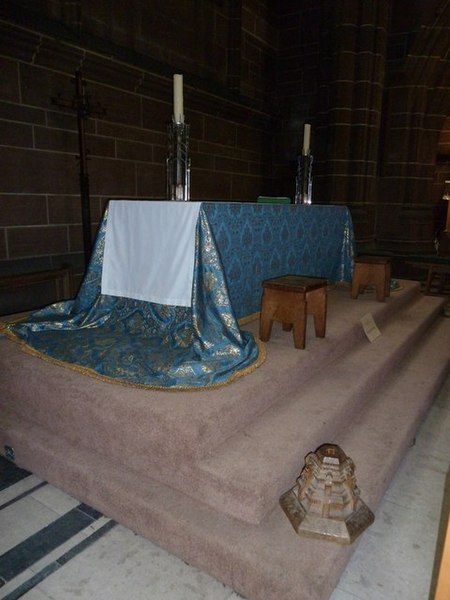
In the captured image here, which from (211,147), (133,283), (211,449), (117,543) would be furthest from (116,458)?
(211,147)

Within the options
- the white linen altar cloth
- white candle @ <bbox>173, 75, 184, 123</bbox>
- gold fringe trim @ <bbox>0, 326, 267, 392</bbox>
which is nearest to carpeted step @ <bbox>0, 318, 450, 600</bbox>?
gold fringe trim @ <bbox>0, 326, 267, 392</bbox>

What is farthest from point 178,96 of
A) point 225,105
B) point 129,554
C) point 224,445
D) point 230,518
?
point 225,105

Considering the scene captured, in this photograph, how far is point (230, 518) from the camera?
5.52 feet

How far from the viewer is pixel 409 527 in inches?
74.5

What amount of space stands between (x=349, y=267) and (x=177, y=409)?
2.81 m

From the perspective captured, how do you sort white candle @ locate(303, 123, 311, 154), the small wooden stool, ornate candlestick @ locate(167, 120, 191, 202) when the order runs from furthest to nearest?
white candle @ locate(303, 123, 311, 154)
the small wooden stool
ornate candlestick @ locate(167, 120, 191, 202)

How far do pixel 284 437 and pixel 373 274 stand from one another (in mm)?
2348

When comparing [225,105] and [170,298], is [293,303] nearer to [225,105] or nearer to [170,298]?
[170,298]

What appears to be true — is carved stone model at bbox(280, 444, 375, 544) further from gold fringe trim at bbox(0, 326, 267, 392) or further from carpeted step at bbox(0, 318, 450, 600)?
gold fringe trim at bbox(0, 326, 267, 392)

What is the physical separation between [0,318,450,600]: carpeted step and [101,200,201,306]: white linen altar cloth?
2.93ft

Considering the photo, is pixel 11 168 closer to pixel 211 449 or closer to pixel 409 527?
pixel 211 449

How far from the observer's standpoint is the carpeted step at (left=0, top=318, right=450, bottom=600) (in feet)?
4.85

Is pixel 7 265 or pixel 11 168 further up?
pixel 11 168

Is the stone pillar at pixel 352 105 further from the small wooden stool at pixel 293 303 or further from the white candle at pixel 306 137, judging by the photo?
the small wooden stool at pixel 293 303
